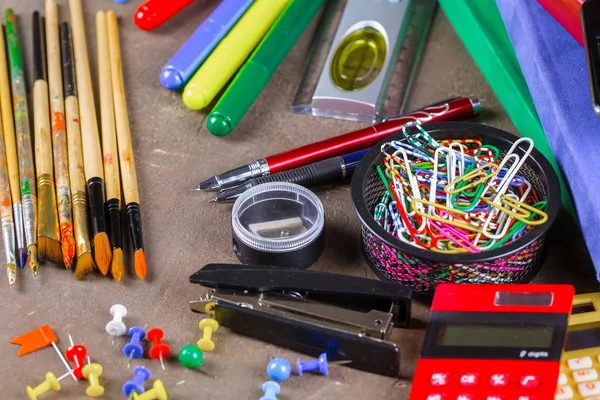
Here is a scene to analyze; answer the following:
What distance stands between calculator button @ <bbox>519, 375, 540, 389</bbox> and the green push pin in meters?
0.27

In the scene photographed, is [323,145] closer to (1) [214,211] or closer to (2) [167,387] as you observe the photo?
(1) [214,211]

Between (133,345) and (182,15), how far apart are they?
0.53 metres

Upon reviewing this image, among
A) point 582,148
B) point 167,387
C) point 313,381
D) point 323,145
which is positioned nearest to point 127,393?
point 167,387

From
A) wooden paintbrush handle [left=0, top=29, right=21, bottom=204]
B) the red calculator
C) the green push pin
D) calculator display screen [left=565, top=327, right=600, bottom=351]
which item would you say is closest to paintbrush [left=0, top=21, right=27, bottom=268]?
wooden paintbrush handle [left=0, top=29, right=21, bottom=204]

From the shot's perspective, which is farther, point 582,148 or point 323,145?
point 323,145

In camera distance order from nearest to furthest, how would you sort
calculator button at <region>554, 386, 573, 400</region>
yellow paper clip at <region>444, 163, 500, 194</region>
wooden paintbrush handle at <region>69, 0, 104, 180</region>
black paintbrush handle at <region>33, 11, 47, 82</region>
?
calculator button at <region>554, 386, 573, 400</region>, yellow paper clip at <region>444, 163, 500, 194</region>, wooden paintbrush handle at <region>69, 0, 104, 180</region>, black paintbrush handle at <region>33, 11, 47, 82</region>

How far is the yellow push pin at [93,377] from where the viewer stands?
753 mm

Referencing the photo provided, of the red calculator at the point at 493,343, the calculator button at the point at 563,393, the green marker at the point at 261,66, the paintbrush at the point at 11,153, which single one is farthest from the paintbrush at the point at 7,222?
the calculator button at the point at 563,393

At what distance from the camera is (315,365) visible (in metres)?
0.77

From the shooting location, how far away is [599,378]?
735 millimetres

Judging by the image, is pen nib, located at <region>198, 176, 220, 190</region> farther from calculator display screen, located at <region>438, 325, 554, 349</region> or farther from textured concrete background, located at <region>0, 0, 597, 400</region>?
calculator display screen, located at <region>438, 325, 554, 349</region>

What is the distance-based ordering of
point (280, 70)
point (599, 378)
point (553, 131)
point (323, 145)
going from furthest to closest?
point (280, 70) → point (323, 145) → point (553, 131) → point (599, 378)

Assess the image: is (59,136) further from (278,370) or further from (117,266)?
(278,370)

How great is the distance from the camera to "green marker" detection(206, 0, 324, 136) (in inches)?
38.8
